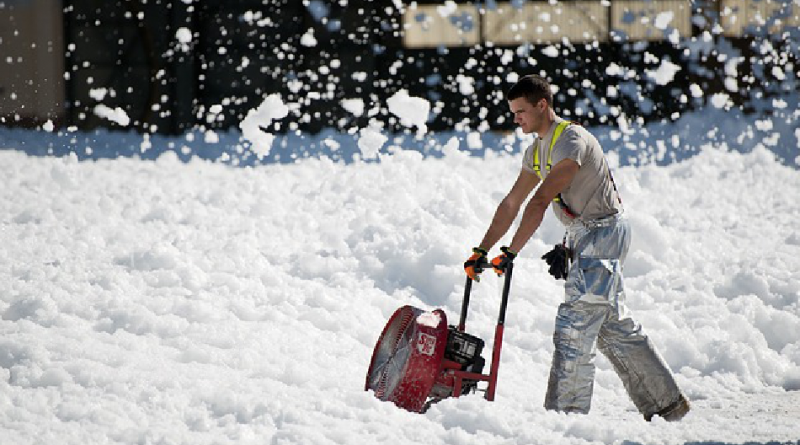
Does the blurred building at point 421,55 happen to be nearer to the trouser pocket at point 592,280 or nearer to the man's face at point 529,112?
the man's face at point 529,112

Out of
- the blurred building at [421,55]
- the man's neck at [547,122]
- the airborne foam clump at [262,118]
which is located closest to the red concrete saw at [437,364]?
the man's neck at [547,122]

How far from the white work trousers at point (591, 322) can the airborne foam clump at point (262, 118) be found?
30.8ft

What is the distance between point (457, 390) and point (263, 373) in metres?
0.99

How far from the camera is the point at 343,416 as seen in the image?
141 inches

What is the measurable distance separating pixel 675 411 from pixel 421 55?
10.4m

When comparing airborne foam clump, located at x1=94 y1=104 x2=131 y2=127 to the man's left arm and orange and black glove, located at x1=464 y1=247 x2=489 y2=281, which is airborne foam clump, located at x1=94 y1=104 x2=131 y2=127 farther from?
the man's left arm

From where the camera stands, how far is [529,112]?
3.70m

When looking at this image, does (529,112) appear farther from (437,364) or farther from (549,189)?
(437,364)

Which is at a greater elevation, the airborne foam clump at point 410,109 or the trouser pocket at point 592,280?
the airborne foam clump at point 410,109

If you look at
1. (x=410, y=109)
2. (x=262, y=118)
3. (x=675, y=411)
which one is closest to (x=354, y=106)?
(x=410, y=109)

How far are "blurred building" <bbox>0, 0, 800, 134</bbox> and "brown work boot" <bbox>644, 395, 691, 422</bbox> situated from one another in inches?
396

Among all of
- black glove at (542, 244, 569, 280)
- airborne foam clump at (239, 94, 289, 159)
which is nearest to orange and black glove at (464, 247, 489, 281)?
black glove at (542, 244, 569, 280)

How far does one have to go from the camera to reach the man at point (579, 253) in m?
3.62

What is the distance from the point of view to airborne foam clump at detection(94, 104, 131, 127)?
14.1 metres
